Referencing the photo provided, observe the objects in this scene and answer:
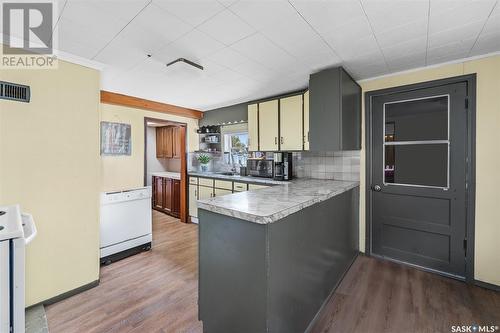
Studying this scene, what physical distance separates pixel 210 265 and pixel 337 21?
198 cm

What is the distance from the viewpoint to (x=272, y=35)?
182 cm

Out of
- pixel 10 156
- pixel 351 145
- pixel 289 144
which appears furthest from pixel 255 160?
pixel 10 156

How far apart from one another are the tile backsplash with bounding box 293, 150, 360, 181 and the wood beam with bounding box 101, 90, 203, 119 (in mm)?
2320

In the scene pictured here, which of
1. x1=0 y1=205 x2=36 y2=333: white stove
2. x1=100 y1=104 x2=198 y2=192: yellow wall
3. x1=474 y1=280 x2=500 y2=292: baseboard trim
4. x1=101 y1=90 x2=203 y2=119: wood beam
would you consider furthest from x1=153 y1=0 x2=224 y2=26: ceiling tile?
x1=474 y1=280 x2=500 y2=292: baseboard trim

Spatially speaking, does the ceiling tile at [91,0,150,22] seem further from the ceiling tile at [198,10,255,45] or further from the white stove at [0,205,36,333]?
the white stove at [0,205,36,333]

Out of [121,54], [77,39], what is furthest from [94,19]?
[121,54]

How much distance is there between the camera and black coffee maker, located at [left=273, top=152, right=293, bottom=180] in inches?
133

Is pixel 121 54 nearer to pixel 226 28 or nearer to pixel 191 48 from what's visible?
pixel 191 48

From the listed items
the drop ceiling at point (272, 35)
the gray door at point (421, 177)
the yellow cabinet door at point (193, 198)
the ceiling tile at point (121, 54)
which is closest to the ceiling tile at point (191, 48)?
the drop ceiling at point (272, 35)

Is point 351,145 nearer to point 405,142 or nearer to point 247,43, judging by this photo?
point 405,142

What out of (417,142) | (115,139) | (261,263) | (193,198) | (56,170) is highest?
(115,139)

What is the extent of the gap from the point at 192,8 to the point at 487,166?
118 inches

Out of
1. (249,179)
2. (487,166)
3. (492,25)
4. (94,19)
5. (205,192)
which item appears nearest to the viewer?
(94,19)

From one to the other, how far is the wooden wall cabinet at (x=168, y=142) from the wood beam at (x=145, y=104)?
96 centimetres
